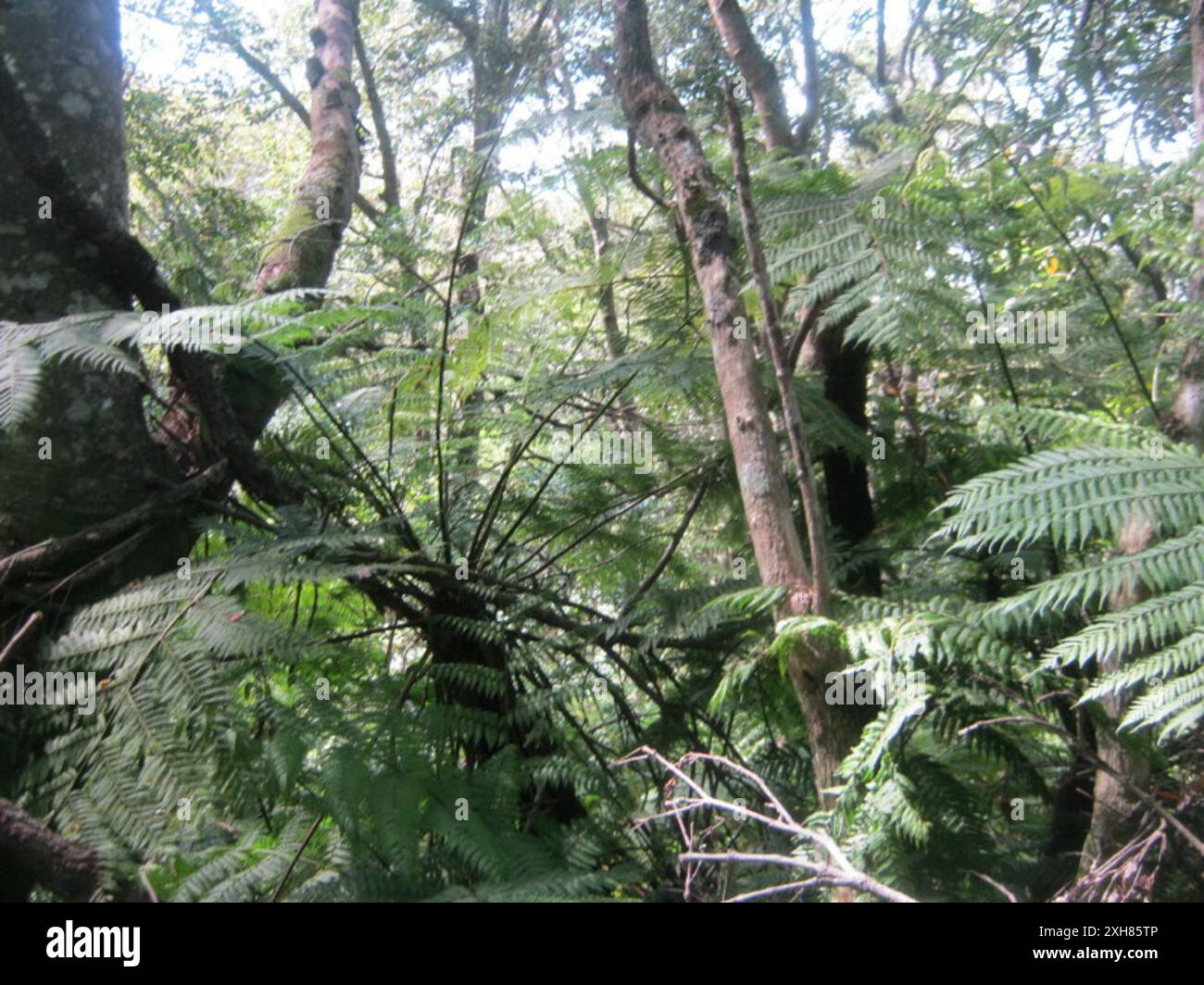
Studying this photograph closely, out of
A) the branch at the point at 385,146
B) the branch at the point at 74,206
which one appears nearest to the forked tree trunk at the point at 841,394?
the branch at the point at 74,206

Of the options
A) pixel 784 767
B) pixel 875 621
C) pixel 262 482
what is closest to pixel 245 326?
pixel 262 482

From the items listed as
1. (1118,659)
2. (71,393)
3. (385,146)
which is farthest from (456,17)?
(1118,659)

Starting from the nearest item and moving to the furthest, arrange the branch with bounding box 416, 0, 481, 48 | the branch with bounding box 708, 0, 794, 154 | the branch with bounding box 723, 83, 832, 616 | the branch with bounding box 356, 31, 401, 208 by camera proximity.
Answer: the branch with bounding box 723, 83, 832, 616
the branch with bounding box 708, 0, 794, 154
the branch with bounding box 356, 31, 401, 208
the branch with bounding box 416, 0, 481, 48

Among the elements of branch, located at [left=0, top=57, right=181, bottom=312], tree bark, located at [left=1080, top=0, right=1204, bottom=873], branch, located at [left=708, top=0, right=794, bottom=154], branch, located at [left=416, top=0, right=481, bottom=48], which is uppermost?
branch, located at [left=416, top=0, right=481, bottom=48]

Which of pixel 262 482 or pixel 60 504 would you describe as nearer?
pixel 60 504

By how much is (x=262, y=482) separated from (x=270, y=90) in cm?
734

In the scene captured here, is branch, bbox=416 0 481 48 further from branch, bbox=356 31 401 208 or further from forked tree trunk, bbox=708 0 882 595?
forked tree trunk, bbox=708 0 882 595

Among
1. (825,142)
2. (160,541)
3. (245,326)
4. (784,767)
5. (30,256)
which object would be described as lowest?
(784,767)

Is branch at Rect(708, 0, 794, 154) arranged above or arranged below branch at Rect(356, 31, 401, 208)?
below

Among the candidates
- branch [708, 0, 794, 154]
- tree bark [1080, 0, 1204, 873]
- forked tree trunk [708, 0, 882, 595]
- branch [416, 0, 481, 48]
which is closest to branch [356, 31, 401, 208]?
branch [416, 0, 481, 48]

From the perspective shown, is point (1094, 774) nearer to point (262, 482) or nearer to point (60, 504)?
point (262, 482)

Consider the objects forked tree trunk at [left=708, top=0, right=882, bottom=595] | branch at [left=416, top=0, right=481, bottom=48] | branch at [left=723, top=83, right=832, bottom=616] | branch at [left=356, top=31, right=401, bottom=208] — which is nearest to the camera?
branch at [left=723, top=83, right=832, bottom=616]

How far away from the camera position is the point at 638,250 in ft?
9.42

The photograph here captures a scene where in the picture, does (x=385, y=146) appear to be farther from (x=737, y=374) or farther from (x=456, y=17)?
(x=737, y=374)
